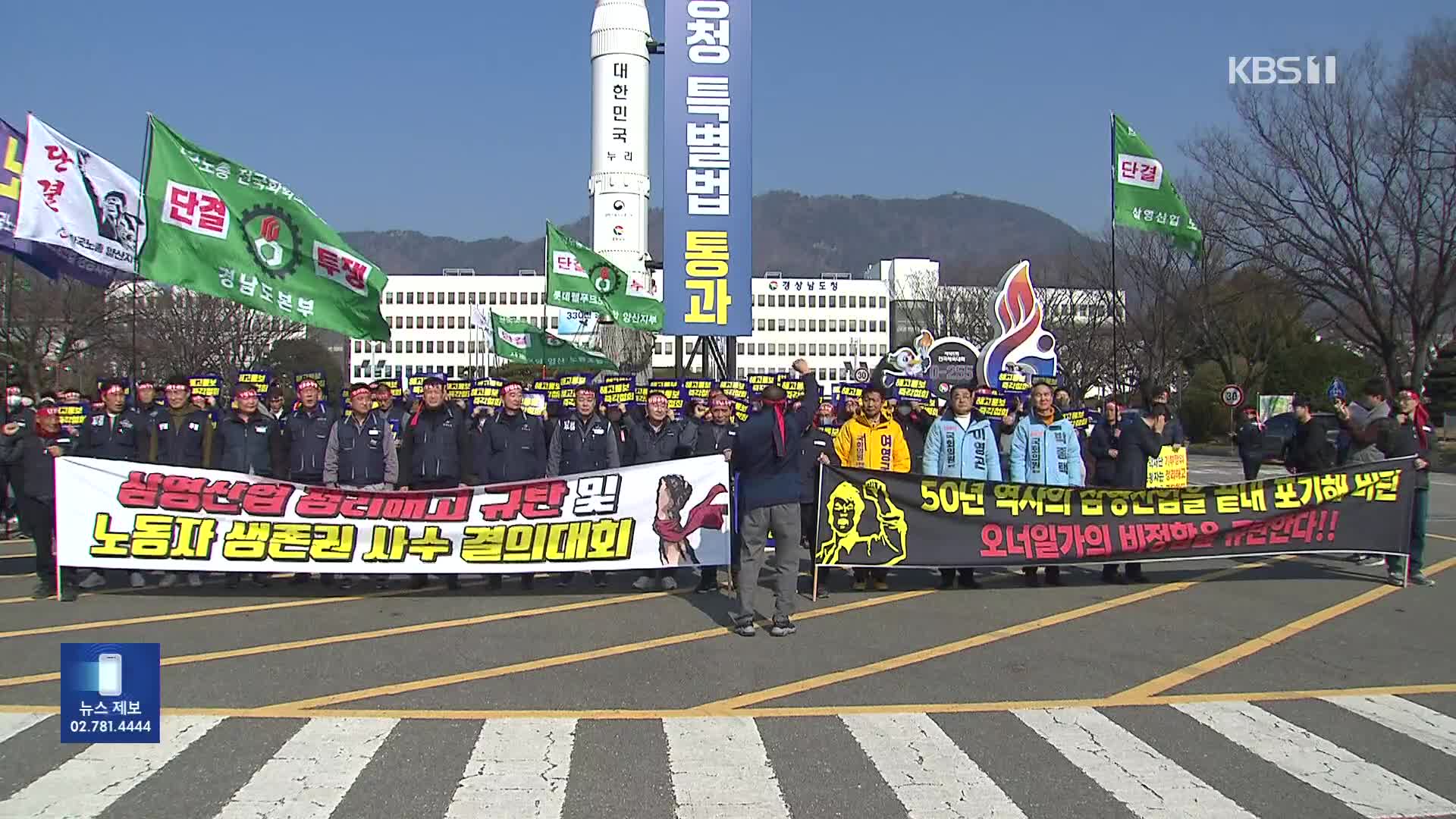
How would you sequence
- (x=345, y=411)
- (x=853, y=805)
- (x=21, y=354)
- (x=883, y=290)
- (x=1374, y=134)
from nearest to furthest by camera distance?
(x=853, y=805)
(x=345, y=411)
(x=1374, y=134)
(x=21, y=354)
(x=883, y=290)

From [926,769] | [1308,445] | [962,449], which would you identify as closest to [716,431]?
[962,449]

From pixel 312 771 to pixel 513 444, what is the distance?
5.86 m

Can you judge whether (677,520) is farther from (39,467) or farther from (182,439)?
(39,467)

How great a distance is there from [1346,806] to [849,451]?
6.02 meters

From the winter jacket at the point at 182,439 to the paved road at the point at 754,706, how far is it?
1.40m

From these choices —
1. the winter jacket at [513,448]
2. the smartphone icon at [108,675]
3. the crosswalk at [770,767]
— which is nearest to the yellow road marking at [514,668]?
the crosswalk at [770,767]

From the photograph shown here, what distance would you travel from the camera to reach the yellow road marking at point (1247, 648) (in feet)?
23.1

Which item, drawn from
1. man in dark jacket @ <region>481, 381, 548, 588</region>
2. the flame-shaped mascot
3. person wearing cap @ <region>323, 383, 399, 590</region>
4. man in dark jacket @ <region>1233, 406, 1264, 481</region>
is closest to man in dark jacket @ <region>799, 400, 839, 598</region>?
man in dark jacket @ <region>481, 381, 548, 588</region>

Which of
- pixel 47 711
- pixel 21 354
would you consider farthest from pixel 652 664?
pixel 21 354

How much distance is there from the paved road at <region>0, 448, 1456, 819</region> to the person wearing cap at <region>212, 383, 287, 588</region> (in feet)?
4.32

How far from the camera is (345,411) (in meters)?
11.4

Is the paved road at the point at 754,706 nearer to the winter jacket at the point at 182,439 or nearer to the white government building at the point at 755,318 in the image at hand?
→ the winter jacket at the point at 182,439

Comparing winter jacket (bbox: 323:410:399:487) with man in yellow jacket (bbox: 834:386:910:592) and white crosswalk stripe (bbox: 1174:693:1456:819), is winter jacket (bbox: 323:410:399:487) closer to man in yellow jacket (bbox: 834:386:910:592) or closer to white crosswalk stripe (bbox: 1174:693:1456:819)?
man in yellow jacket (bbox: 834:386:910:592)

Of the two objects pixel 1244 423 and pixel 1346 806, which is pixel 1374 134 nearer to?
pixel 1244 423
